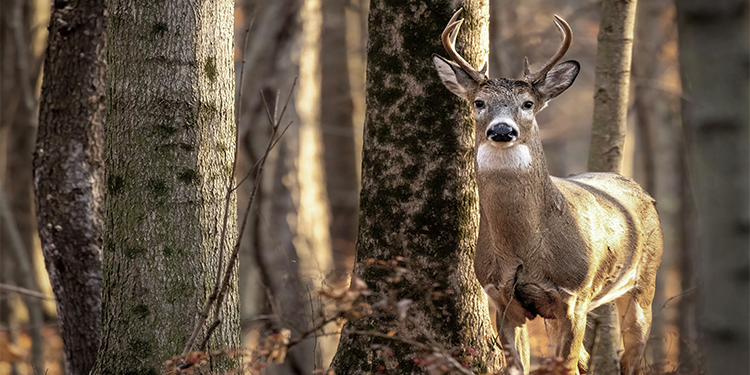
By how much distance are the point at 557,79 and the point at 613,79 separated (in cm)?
210

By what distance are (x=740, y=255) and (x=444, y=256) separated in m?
3.17

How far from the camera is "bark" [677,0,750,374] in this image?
180cm

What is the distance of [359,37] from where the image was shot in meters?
17.8

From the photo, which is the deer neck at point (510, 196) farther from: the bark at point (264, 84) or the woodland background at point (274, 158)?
the bark at point (264, 84)

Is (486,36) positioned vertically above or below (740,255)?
above

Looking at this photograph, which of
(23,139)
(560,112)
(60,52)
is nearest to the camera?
(60,52)

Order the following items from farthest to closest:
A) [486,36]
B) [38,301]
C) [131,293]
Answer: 1. [38,301]
2. [486,36]
3. [131,293]

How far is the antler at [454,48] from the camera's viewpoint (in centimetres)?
471


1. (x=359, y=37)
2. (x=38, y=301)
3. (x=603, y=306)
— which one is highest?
(x=359, y=37)

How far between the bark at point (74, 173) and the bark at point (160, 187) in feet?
6.36

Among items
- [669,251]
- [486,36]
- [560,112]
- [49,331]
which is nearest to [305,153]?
[49,331]

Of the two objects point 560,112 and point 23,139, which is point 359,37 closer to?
point 23,139

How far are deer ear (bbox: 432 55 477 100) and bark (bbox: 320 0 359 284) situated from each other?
14266 mm

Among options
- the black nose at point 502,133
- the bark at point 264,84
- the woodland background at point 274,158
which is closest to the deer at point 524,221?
the black nose at point 502,133
